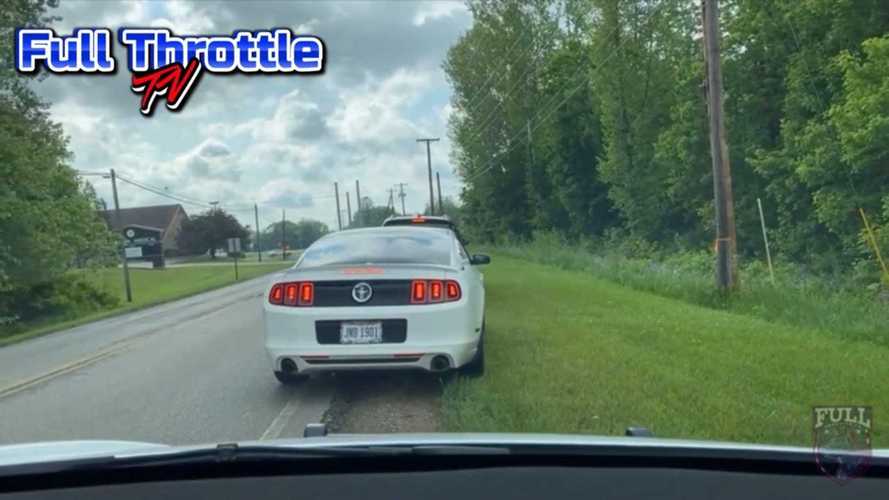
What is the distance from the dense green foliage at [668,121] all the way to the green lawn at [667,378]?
39.8 ft

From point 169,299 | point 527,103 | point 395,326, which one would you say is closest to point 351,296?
point 395,326

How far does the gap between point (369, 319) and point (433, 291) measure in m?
0.63

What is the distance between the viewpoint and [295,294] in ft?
25.6

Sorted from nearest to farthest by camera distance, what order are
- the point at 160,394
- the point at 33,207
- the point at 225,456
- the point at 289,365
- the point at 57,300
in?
the point at 225,456, the point at 289,365, the point at 160,394, the point at 33,207, the point at 57,300

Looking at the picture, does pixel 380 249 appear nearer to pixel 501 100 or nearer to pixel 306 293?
pixel 306 293

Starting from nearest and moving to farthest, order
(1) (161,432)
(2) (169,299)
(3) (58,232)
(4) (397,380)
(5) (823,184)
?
(1) (161,432) → (4) (397,380) → (5) (823,184) → (3) (58,232) → (2) (169,299)

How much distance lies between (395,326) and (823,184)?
72.0 ft

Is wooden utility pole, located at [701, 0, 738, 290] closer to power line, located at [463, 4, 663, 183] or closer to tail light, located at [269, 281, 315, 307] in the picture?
tail light, located at [269, 281, 315, 307]

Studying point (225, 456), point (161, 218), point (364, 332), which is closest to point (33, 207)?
point (364, 332)

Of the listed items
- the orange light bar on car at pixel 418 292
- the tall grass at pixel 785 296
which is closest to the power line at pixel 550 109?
the tall grass at pixel 785 296

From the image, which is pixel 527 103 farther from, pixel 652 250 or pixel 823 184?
pixel 823 184

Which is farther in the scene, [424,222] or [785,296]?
[424,222]

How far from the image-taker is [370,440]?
9.43ft

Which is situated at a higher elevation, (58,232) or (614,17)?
(614,17)
